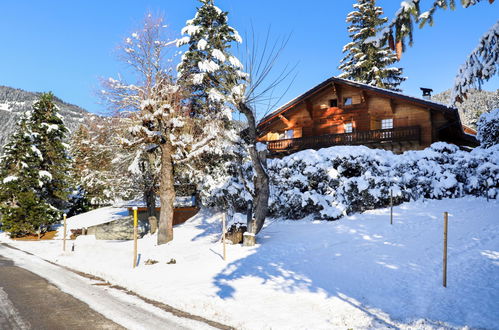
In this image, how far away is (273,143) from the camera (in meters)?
27.8

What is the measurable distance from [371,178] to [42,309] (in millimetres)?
13639

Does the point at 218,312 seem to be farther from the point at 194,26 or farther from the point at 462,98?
the point at 194,26

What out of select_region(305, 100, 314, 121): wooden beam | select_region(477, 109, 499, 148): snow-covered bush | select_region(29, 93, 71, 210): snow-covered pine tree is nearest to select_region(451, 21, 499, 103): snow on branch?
select_region(477, 109, 499, 148): snow-covered bush

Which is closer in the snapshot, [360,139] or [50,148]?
[360,139]

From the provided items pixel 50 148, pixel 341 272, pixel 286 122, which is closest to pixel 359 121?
pixel 286 122

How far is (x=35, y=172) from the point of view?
83.8 ft

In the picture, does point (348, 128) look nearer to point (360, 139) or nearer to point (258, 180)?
point (360, 139)

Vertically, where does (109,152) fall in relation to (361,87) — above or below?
below

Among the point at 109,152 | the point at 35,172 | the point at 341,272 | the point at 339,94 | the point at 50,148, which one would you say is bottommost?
the point at 341,272

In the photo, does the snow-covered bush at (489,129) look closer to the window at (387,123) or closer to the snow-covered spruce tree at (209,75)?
the window at (387,123)

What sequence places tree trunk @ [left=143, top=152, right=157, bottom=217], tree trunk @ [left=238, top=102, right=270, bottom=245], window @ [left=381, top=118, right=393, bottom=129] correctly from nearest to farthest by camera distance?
tree trunk @ [left=238, top=102, right=270, bottom=245] → tree trunk @ [left=143, top=152, right=157, bottom=217] → window @ [left=381, top=118, right=393, bottom=129]

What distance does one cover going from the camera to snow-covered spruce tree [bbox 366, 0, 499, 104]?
488 cm

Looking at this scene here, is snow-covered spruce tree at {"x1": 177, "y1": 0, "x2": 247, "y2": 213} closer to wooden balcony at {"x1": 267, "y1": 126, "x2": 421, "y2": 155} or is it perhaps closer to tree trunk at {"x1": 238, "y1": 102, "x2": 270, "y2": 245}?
tree trunk at {"x1": 238, "y1": 102, "x2": 270, "y2": 245}

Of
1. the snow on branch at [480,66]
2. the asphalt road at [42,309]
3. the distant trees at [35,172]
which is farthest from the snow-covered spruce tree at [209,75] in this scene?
the distant trees at [35,172]
